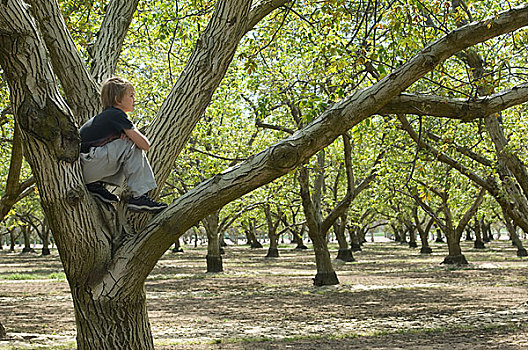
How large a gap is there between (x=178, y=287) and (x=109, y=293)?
13925 millimetres

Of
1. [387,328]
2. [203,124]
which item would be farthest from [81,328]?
[203,124]

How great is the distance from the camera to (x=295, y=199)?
89.7 ft

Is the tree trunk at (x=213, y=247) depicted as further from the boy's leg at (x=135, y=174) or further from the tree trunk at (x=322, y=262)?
the boy's leg at (x=135, y=174)

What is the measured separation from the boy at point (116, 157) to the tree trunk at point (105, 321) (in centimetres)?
64

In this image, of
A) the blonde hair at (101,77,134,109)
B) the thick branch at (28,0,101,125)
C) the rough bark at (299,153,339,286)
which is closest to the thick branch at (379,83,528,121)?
the blonde hair at (101,77,134,109)

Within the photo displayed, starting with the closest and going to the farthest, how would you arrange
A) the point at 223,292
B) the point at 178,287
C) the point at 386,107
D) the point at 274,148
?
1. the point at 274,148
2. the point at 386,107
3. the point at 223,292
4. the point at 178,287

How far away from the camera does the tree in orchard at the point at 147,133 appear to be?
3.25 m

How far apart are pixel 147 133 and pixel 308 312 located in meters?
8.08

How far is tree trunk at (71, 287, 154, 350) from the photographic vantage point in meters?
3.66

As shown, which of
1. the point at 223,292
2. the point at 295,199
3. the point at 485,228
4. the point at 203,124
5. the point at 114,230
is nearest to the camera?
the point at 114,230

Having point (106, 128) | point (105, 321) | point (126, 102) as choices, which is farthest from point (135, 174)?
point (105, 321)

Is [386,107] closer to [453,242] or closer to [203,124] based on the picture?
[203,124]

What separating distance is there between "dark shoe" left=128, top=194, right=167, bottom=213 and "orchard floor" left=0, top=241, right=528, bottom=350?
182 inches

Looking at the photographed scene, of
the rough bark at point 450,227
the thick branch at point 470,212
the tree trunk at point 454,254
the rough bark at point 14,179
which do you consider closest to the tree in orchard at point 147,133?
the rough bark at point 14,179
